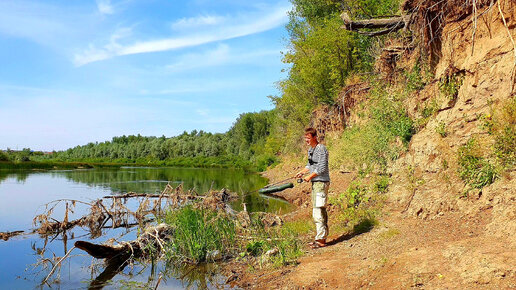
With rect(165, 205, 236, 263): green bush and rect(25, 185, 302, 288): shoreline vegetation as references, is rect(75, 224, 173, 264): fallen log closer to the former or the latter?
rect(25, 185, 302, 288): shoreline vegetation

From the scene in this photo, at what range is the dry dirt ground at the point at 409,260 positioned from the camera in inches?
177

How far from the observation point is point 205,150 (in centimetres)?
7631

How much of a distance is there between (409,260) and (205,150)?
72.2m

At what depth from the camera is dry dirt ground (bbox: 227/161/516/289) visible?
4492mm

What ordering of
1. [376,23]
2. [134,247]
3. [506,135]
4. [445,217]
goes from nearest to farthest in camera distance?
[506,135] < [445,217] < [134,247] < [376,23]

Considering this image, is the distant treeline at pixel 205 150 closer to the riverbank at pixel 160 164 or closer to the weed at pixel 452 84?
the riverbank at pixel 160 164

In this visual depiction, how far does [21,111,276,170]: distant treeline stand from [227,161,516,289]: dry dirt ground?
37.3m

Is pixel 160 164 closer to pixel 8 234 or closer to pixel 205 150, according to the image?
pixel 205 150

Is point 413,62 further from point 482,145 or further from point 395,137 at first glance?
point 482,145

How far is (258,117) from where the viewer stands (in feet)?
228

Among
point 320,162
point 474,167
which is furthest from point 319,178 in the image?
point 474,167

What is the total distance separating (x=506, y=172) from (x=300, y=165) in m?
18.7

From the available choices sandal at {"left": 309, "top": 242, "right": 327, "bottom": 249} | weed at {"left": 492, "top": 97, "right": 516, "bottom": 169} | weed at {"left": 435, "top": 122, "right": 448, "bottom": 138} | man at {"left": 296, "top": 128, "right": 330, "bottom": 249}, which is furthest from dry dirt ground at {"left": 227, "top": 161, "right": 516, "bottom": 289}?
weed at {"left": 435, "top": 122, "right": 448, "bottom": 138}

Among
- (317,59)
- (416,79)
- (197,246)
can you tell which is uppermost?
(317,59)
